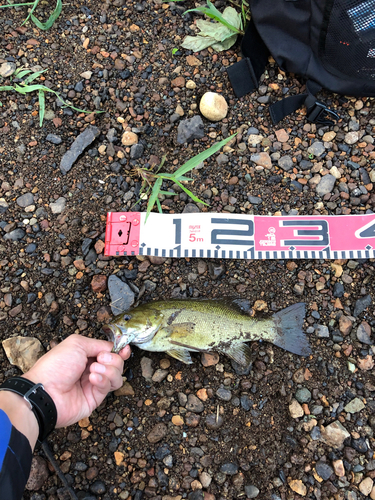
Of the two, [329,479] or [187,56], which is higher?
[187,56]

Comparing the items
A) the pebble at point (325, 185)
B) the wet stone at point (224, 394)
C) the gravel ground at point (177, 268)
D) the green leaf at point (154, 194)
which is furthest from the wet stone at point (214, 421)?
the pebble at point (325, 185)

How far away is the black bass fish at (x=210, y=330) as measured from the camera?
11.1ft

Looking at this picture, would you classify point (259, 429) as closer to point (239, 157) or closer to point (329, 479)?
point (329, 479)

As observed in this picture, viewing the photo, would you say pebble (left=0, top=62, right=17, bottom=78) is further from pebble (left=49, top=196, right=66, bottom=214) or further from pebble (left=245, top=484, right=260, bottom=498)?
pebble (left=245, top=484, right=260, bottom=498)

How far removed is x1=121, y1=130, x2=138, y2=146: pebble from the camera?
4082mm

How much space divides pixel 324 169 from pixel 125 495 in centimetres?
387

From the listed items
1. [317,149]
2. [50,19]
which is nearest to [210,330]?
[317,149]

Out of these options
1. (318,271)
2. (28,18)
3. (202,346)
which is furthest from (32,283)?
(28,18)

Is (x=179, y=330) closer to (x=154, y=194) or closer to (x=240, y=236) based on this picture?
(x=240, y=236)

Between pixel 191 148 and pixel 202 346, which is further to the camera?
pixel 191 148

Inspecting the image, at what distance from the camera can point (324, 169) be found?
4082 mm

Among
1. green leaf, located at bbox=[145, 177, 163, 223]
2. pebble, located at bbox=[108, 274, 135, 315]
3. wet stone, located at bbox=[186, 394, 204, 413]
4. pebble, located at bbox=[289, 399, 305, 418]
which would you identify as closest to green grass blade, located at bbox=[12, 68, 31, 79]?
green leaf, located at bbox=[145, 177, 163, 223]

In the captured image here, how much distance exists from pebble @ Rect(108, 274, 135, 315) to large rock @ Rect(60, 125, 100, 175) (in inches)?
57.2

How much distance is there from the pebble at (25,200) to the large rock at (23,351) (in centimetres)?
145
